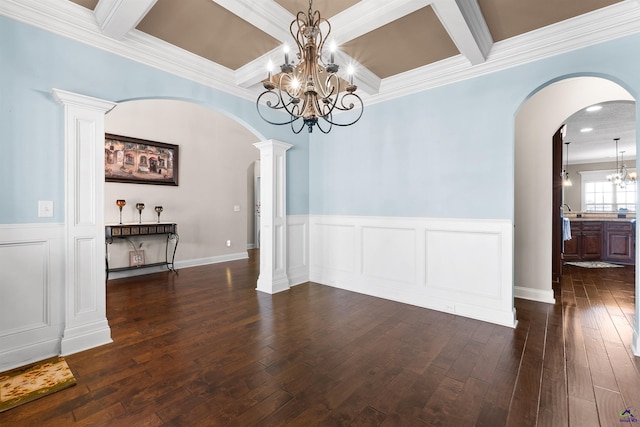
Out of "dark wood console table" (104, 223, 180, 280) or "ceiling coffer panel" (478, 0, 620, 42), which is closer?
"ceiling coffer panel" (478, 0, 620, 42)

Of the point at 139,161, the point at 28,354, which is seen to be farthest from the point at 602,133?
the point at 28,354

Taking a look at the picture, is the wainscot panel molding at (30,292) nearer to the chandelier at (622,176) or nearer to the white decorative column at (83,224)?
the white decorative column at (83,224)

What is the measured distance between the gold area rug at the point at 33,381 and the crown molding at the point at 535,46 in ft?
13.8

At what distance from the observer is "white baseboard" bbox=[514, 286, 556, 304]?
3598 millimetres

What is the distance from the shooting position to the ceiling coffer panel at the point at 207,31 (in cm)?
237

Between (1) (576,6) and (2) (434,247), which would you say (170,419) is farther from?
(1) (576,6)

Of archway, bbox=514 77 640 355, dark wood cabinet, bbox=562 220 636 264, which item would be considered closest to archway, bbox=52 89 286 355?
archway, bbox=514 77 640 355

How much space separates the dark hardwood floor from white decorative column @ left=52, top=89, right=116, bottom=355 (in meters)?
0.23

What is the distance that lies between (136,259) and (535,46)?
615 cm

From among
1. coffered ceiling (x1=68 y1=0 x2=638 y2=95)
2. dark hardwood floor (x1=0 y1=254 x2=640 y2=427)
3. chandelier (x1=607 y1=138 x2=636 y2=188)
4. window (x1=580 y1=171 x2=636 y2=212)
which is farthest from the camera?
window (x1=580 y1=171 x2=636 y2=212)

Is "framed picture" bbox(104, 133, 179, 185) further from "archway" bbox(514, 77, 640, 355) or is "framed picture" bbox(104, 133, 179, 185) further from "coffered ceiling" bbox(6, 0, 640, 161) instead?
"archway" bbox(514, 77, 640, 355)

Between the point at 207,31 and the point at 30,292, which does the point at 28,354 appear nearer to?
the point at 30,292

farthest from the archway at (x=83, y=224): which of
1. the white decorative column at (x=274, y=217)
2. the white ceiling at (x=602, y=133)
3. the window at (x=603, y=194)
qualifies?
the window at (x=603, y=194)

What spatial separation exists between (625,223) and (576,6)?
582cm
